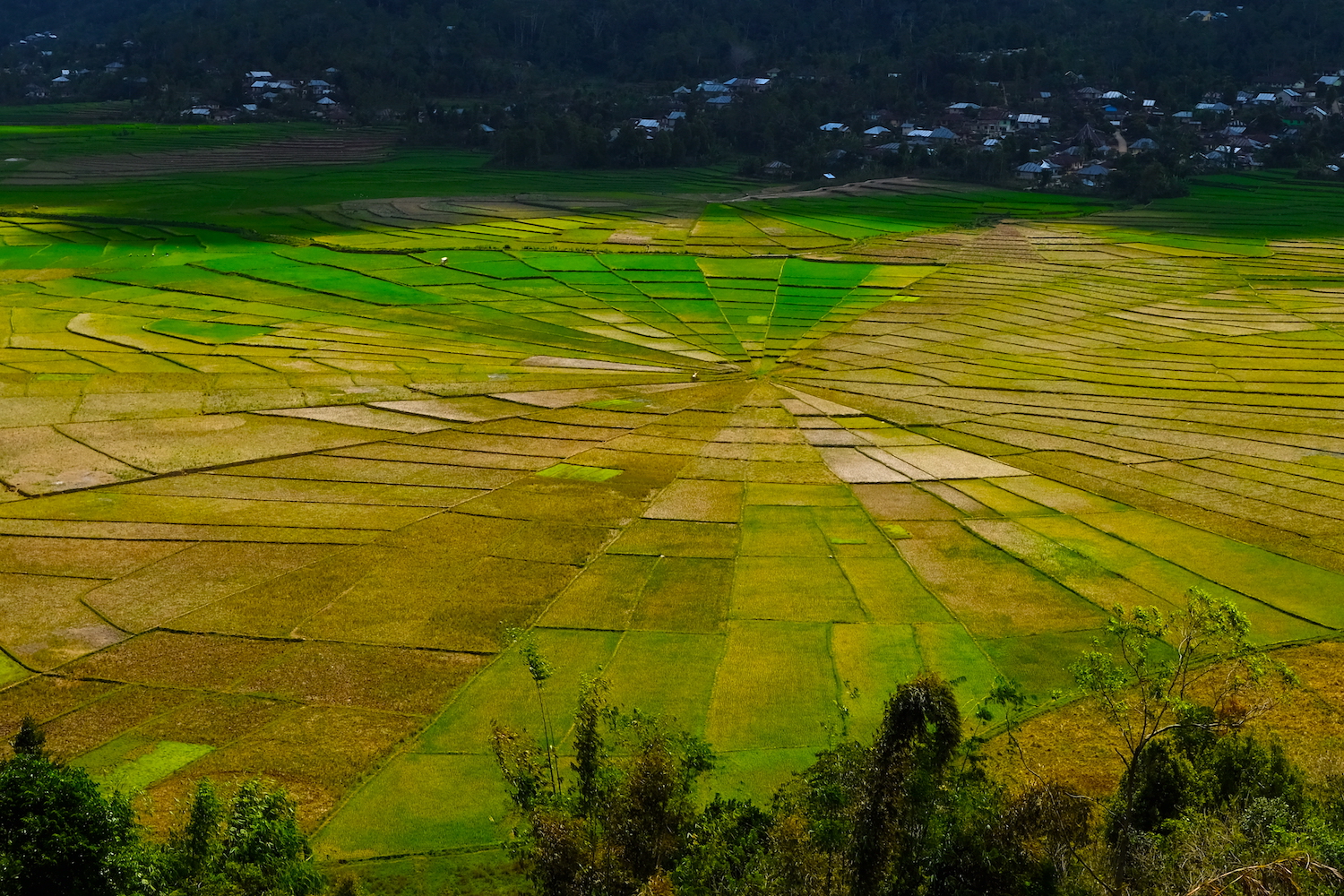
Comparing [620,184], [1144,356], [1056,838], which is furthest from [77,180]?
[1056,838]

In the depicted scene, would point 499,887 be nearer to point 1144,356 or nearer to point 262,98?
point 1144,356

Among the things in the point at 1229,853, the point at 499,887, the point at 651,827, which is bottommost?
the point at 499,887

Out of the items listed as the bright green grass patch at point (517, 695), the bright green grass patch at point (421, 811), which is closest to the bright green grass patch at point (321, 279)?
the bright green grass patch at point (517, 695)

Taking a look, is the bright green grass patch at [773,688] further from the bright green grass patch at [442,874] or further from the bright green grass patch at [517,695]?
the bright green grass patch at [442,874]

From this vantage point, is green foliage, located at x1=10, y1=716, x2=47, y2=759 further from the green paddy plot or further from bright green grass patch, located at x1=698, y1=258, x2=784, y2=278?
bright green grass patch, located at x1=698, y1=258, x2=784, y2=278

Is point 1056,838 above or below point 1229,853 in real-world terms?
→ below

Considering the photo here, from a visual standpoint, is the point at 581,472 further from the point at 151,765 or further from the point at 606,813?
the point at 606,813

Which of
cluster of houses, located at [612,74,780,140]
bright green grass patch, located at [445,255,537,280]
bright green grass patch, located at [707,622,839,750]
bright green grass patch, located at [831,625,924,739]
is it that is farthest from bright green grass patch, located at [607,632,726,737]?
cluster of houses, located at [612,74,780,140]
